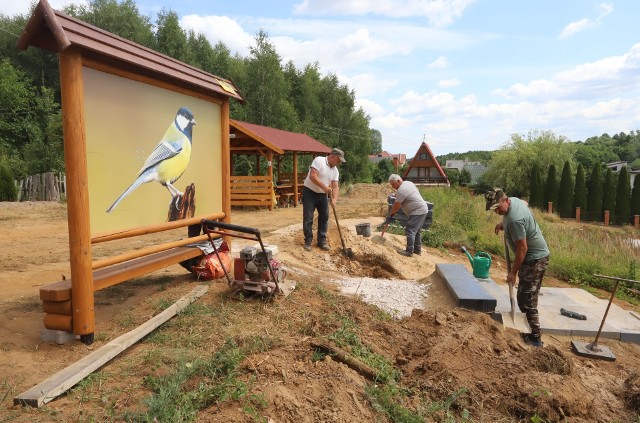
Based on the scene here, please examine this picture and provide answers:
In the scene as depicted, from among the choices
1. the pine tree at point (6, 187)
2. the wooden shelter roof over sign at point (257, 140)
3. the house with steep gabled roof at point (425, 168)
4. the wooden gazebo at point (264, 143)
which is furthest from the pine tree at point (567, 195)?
the pine tree at point (6, 187)

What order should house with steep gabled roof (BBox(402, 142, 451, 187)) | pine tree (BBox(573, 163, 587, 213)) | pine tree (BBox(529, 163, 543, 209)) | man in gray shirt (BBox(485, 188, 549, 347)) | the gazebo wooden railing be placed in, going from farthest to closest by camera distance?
house with steep gabled roof (BBox(402, 142, 451, 187)) < pine tree (BBox(529, 163, 543, 209)) < pine tree (BBox(573, 163, 587, 213)) < the gazebo wooden railing < man in gray shirt (BBox(485, 188, 549, 347))

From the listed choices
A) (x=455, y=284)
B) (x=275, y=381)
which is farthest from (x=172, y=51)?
(x=275, y=381)

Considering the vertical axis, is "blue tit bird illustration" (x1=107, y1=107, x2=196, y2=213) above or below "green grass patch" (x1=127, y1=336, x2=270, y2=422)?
above

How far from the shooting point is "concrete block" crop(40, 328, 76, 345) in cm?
359

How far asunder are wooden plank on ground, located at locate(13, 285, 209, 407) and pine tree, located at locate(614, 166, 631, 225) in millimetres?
31044

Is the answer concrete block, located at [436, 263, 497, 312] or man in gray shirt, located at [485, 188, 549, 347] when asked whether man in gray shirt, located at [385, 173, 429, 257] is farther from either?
man in gray shirt, located at [485, 188, 549, 347]

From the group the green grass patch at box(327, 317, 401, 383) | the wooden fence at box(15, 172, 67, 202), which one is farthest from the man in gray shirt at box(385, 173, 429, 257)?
the wooden fence at box(15, 172, 67, 202)

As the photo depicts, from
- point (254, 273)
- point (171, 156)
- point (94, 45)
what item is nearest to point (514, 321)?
point (254, 273)

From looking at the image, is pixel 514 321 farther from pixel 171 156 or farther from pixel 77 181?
pixel 77 181

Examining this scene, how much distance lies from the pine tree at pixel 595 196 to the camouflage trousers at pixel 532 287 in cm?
2765

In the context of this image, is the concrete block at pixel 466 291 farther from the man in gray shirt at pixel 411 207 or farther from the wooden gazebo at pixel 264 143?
the wooden gazebo at pixel 264 143

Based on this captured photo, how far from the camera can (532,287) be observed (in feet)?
16.1

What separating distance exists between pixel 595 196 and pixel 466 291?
27690 mm

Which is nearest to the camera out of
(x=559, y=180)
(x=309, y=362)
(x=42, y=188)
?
(x=309, y=362)
